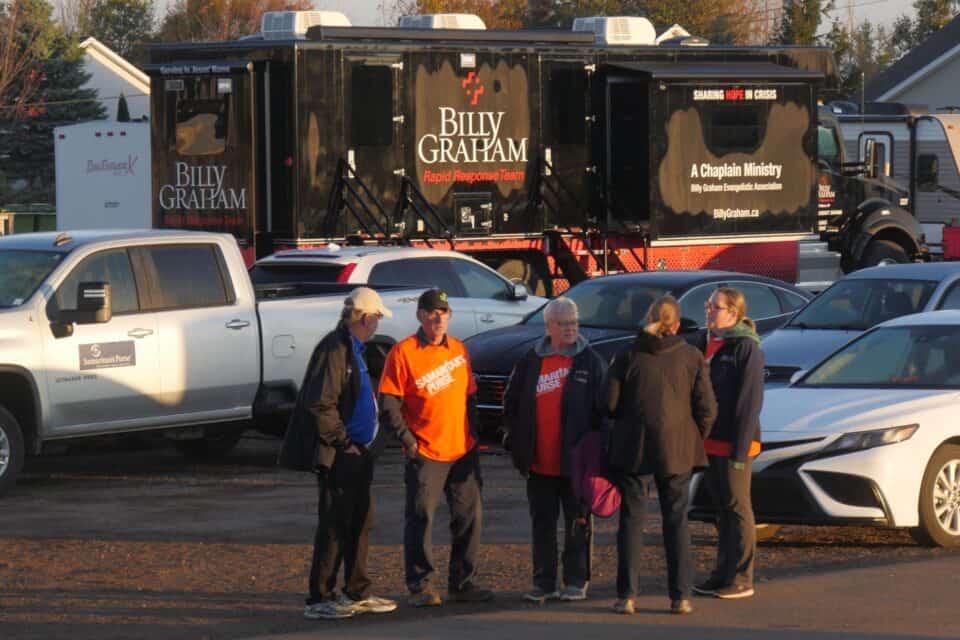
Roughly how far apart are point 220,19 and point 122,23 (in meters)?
14.9

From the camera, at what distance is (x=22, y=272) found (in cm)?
1363

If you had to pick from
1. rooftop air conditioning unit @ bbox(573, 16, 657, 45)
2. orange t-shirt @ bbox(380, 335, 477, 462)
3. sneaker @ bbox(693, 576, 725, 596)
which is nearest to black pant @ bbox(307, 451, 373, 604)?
orange t-shirt @ bbox(380, 335, 477, 462)

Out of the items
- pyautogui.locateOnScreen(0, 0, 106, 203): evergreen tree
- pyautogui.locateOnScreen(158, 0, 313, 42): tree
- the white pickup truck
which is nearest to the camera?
the white pickup truck

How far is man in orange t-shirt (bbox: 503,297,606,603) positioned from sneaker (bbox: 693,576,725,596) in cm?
61

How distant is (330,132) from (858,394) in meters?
11.4

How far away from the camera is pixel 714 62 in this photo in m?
25.2

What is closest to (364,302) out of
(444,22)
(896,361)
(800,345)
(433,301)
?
(433,301)

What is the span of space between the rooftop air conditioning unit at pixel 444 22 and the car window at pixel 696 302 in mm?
8070

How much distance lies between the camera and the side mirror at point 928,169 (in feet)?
110

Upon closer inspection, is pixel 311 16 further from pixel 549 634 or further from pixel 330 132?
pixel 549 634

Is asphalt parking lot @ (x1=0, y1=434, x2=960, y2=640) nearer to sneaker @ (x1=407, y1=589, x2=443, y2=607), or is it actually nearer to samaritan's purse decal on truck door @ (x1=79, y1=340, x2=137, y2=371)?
sneaker @ (x1=407, y1=589, x2=443, y2=607)

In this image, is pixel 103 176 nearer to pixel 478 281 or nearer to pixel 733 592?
pixel 478 281

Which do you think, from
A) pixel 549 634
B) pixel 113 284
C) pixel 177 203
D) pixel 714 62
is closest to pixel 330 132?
pixel 177 203

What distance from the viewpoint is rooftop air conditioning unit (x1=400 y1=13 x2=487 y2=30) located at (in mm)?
23688
